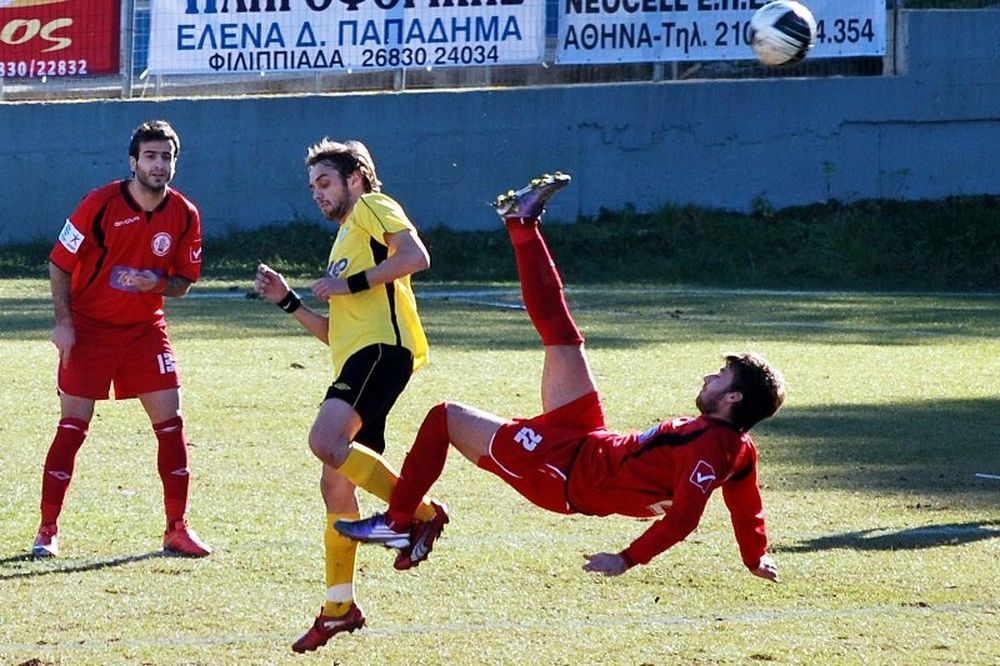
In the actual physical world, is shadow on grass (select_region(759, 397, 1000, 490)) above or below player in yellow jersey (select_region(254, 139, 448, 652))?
below

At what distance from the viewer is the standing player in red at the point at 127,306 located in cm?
776

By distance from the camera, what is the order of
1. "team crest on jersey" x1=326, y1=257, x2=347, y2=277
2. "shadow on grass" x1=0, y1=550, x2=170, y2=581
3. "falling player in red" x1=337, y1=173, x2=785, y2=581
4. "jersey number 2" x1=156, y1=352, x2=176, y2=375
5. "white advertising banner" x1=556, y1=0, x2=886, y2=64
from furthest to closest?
"white advertising banner" x1=556, y1=0, x2=886, y2=64 → "jersey number 2" x1=156, y1=352, x2=176, y2=375 → "shadow on grass" x1=0, y1=550, x2=170, y2=581 → "team crest on jersey" x1=326, y1=257, x2=347, y2=277 → "falling player in red" x1=337, y1=173, x2=785, y2=581

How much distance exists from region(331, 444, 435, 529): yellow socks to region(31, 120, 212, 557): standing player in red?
1.52 meters

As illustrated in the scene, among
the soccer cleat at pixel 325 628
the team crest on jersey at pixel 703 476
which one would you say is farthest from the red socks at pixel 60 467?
the team crest on jersey at pixel 703 476

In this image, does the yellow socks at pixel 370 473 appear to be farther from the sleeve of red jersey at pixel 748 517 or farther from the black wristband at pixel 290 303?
the sleeve of red jersey at pixel 748 517

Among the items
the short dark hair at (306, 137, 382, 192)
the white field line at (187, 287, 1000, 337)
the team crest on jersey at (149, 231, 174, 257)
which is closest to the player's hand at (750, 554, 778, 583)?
the short dark hair at (306, 137, 382, 192)

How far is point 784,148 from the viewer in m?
23.4

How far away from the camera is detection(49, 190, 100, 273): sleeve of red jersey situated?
7789 millimetres

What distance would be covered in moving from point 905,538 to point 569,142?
15.8m

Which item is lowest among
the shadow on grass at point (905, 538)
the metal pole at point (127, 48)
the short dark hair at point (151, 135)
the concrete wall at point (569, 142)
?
the shadow on grass at point (905, 538)

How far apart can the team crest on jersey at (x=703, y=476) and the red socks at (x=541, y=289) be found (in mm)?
832

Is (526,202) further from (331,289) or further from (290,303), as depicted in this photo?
(290,303)

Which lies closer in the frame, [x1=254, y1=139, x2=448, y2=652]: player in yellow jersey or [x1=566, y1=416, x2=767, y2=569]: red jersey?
[x1=566, y1=416, x2=767, y2=569]: red jersey

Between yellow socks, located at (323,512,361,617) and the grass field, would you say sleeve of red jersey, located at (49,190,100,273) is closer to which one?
the grass field
